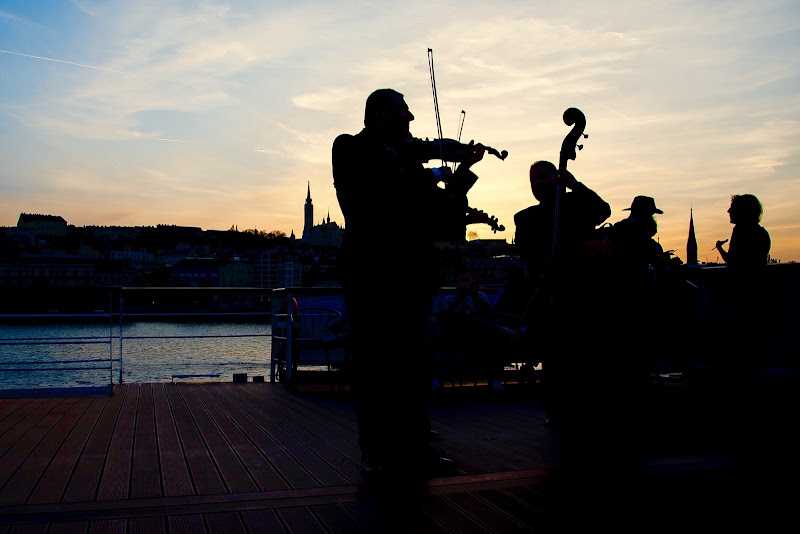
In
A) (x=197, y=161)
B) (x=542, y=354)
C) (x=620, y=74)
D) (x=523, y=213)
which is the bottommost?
(x=542, y=354)

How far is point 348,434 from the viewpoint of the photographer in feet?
13.8

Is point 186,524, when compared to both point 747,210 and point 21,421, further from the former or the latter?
point 747,210

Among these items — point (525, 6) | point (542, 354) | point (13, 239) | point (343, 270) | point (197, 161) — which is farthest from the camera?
point (13, 239)

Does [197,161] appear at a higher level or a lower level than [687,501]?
higher

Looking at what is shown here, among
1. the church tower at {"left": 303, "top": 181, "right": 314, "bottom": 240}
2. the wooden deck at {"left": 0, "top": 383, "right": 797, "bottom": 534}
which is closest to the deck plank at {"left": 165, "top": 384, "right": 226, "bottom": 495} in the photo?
the wooden deck at {"left": 0, "top": 383, "right": 797, "bottom": 534}

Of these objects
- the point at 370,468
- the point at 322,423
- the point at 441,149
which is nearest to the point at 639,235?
the point at 441,149

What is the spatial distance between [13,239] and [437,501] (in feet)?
486

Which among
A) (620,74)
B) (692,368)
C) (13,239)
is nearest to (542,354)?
(692,368)

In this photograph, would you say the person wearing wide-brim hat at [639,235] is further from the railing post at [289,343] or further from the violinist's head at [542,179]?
the railing post at [289,343]

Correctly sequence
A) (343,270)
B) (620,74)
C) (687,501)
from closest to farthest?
(687,501), (343,270), (620,74)

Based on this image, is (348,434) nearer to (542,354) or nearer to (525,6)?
(542,354)

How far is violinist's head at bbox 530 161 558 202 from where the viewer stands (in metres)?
4.09

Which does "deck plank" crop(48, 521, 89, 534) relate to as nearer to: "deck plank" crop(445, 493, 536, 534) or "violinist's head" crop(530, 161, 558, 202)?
"deck plank" crop(445, 493, 536, 534)

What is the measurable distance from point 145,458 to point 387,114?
2.08 metres
